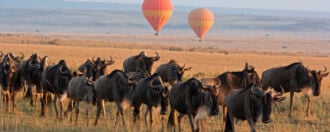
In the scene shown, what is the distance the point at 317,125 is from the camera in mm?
16188

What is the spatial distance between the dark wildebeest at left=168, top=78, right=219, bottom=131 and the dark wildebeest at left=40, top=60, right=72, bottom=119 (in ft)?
11.9

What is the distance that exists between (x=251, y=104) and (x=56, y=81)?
605cm

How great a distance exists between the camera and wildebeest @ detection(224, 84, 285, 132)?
11602 mm

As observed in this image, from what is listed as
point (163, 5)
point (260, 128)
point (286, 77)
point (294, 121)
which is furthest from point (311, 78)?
point (163, 5)

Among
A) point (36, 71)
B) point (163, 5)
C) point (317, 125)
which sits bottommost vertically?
point (317, 125)

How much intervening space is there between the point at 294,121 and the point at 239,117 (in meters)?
4.57

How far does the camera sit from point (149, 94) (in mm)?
13977

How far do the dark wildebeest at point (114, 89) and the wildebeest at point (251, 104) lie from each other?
268 centimetres

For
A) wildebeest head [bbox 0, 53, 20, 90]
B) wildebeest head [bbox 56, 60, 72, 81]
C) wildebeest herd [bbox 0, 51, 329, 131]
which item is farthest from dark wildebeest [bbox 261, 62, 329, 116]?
wildebeest head [bbox 0, 53, 20, 90]

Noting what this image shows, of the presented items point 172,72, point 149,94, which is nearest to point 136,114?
point 149,94

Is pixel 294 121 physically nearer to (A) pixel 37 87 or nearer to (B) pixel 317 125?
(B) pixel 317 125

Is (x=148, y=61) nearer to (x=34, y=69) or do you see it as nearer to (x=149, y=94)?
(x=34, y=69)

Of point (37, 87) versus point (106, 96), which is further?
point (37, 87)

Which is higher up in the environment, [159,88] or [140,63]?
[140,63]
